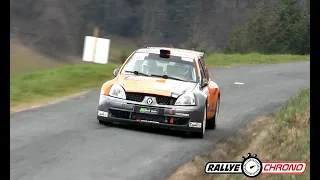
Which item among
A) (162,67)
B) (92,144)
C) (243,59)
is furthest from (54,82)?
(243,59)

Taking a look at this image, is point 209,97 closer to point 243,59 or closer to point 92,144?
point 92,144

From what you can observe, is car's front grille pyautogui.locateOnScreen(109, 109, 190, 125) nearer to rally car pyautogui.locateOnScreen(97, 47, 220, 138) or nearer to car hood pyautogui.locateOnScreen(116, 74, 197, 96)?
rally car pyautogui.locateOnScreen(97, 47, 220, 138)

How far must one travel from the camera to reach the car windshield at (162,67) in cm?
1355

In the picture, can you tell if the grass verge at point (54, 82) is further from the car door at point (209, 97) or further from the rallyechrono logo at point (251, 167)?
the rallyechrono logo at point (251, 167)

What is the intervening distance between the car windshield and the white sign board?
9.24m

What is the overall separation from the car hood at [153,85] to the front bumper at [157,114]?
0.25 metres

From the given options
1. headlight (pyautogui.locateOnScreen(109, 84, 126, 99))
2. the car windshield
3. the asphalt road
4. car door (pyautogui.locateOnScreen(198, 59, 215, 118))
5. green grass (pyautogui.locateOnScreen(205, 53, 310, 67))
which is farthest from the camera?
green grass (pyautogui.locateOnScreen(205, 53, 310, 67))

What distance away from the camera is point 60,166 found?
955 cm

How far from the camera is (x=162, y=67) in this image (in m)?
13.7

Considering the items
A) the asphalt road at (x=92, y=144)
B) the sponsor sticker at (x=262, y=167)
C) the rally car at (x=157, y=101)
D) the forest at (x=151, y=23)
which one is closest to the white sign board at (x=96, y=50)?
the asphalt road at (x=92, y=144)

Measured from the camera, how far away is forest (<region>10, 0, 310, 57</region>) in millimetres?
86188

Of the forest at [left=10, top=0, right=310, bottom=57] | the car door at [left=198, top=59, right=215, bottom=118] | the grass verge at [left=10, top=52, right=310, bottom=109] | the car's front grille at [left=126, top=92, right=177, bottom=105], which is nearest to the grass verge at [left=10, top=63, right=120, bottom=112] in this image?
the grass verge at [left=10, top=52, right=310, bottom=109]

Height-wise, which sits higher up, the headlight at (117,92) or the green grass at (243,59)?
the green grass at (243,59)

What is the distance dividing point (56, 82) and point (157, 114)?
8.75 m
